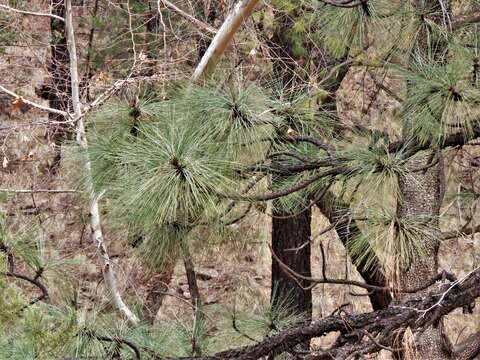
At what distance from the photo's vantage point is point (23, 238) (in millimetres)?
3170

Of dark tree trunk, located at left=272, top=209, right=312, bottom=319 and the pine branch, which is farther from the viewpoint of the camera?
dark tree trunk, located at left=272, top=209, right=312, bottom=319

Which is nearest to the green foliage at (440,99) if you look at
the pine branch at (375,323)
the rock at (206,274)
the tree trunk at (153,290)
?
the pine branch at (375,323)

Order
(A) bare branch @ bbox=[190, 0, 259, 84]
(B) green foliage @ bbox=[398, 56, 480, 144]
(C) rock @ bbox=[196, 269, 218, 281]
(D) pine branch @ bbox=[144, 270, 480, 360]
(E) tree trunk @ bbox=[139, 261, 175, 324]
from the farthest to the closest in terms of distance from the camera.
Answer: (C) rock @ bbox=[196, 269, 218, 281]
(E) tree trunk @ bbox=[139, 261, 175, 324]
(A) bare branch @ bbox=[190, 0, 259, 84]
(D) pine branch @ bbox=[144, 270, 480, 360]
(B) green foliage @ bbox=[398, 56, 480, 144]

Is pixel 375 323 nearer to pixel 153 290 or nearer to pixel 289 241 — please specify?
pixel 289 241

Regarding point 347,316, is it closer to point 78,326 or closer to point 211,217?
point 211,217

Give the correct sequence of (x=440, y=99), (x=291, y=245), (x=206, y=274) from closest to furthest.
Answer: (x=440, y=99) < (x=291, y=245) < (x=206, y=274)

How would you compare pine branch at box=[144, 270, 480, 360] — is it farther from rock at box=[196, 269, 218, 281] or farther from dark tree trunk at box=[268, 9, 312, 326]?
rock at box=[196, 269, 218, 281]

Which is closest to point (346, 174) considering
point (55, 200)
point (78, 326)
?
point (78, 326)

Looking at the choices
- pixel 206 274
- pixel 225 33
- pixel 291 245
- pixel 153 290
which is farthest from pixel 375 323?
pixel 206 274

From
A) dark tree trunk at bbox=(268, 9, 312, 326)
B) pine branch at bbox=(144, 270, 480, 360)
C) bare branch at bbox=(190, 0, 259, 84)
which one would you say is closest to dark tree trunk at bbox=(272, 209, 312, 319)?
dark tree trunk at bbox=(268, 9, 312, 326)

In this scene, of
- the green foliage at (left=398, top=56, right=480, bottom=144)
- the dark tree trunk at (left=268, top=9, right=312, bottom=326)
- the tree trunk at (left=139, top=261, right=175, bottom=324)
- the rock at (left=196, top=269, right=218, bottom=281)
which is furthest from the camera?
the rock at (left=196, top=269, right=218, bottom=281)

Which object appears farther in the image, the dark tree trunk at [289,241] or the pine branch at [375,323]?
the dark tree trunk at [289,241]

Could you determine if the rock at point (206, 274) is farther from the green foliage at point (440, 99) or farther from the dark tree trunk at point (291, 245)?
the green foliage at point (440, 99)

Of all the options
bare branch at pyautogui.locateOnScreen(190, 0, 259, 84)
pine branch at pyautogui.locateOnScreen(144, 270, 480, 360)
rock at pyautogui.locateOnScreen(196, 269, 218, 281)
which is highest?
bare branch at pyautogui.locateOnScreen(190, 0, 259, 84)
